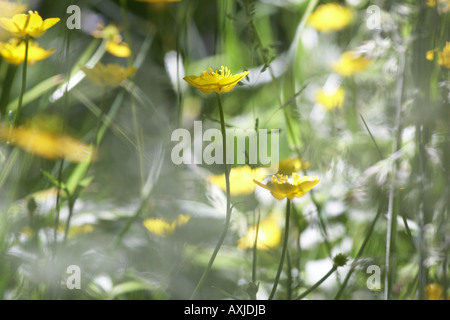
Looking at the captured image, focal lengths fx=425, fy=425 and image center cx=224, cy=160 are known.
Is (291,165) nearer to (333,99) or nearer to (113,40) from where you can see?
(333,99)

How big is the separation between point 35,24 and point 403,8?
1.62 feet

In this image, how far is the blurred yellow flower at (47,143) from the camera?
58 centimetres

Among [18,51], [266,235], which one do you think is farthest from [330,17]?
[18,51]

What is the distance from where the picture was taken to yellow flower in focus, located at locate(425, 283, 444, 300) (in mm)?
579

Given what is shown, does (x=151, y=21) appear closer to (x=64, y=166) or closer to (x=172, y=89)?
(x=172, y=89)

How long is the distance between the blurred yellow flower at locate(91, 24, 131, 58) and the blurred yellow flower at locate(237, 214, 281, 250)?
305 mm

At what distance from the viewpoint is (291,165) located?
1.94 feet

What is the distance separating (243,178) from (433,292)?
30 centimetres

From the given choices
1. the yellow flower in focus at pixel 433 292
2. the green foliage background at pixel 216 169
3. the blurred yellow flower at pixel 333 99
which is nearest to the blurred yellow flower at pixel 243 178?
the green foliage background at pixel 216 169

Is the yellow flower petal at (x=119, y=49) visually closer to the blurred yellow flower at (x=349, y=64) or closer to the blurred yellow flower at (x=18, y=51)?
the blurred yellow flower at (x=18, y=51)

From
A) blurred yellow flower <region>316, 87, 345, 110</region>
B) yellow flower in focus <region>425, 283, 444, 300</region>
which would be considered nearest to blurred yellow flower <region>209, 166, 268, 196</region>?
blurred yellow flower <region>316, 87, 345, 110</region>

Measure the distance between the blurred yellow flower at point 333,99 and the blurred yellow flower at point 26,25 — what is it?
1.28 feet

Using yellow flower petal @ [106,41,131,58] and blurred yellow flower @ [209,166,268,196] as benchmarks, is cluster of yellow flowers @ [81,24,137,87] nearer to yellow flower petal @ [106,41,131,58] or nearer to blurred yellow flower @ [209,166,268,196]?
yellow flower petal @ [106,41,131,58]
